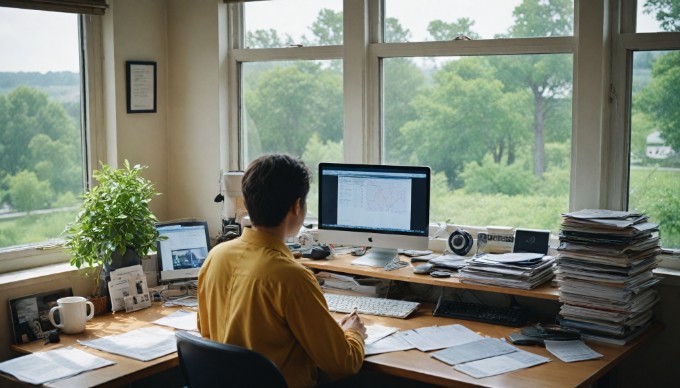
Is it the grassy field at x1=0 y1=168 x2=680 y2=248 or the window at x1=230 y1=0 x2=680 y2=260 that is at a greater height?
the window at x1=230 y1=0 x2=680 y2=260

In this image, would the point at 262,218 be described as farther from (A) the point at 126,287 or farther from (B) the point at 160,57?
(B) the point at 160,57

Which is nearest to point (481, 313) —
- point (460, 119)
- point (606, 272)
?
point (606, 272)

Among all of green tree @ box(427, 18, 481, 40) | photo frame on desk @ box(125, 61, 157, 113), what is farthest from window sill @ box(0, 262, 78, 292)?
green tree @ box(427, 18, 481, 40)

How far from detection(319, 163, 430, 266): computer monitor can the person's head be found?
1085 millimetres

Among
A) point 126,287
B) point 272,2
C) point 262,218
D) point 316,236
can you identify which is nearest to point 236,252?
point 262,218

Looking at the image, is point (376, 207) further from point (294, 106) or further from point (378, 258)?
point (294, 106)

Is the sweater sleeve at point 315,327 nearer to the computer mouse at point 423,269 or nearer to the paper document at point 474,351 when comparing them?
the paper document at point 474,351

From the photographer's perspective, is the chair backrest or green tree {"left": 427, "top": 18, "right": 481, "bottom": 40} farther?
green tree {"left": 427, "top": 18, "right": 481, "bottom": 40}

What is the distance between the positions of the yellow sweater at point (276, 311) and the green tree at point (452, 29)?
161 cm

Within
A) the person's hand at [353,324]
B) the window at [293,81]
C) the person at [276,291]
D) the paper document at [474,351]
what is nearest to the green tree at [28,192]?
the window at [293,81]

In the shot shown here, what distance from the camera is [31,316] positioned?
3301 millimetres

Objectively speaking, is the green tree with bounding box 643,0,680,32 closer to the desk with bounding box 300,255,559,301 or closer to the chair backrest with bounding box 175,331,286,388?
the desk with bounding box 300,255,559,301

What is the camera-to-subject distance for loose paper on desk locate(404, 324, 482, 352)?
9.66ft

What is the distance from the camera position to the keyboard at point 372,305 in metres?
3.33
